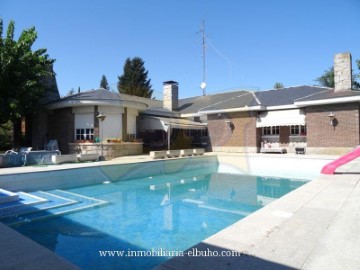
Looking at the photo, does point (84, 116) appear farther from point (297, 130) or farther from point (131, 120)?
point (297, 130)

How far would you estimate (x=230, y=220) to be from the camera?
9.71 m

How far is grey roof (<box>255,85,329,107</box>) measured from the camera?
96.7ft

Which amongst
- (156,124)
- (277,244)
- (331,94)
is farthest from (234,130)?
(277,244)

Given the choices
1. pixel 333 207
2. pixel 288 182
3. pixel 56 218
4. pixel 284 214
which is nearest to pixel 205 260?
pixel 284 214

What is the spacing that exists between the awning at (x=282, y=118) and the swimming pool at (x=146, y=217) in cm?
1139

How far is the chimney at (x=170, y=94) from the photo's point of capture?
39.1 m

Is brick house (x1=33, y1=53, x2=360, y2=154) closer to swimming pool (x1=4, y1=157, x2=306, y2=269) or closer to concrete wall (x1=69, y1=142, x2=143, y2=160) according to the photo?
concrete wall (x1=69, y1=142, x2=143, y2=160)

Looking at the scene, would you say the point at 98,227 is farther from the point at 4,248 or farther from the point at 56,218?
the point at 4,248

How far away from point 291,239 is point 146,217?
19.6 feet

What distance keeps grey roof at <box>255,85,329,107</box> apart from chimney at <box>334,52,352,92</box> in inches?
93.3

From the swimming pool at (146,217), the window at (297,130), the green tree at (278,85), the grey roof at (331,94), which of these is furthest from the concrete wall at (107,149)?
the green tree at (278,85)

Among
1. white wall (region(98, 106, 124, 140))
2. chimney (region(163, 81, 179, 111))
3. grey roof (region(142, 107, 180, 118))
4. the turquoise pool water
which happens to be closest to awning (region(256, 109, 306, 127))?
grey roof (region(142, 107, 180, 118))

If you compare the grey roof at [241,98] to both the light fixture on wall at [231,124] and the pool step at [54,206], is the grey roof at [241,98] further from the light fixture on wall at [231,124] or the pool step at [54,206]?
the pool step at [54,206]

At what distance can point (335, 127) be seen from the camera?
1004 inches
